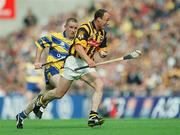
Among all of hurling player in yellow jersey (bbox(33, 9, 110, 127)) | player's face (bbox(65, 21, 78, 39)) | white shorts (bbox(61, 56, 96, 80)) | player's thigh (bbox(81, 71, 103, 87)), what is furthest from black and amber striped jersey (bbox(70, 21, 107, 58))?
player's face (bbox(65, 21, 78, 39))

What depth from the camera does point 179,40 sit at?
27172 millimetres

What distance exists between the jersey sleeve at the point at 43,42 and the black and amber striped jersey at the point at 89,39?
2294 mm

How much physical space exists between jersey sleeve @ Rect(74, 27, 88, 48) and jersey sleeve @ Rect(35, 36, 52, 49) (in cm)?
256

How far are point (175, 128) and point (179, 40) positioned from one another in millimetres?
12083

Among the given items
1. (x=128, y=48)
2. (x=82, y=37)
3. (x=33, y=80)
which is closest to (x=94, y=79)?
(x=82, y=37)

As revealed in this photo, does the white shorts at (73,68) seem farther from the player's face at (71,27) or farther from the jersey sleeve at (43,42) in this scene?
the jersey sleeve at (43,42)

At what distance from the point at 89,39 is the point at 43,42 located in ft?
8.67

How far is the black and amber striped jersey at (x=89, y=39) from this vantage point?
15531 millimetres

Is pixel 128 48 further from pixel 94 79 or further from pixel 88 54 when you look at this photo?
pixel 88 54

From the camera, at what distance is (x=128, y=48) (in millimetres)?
27938

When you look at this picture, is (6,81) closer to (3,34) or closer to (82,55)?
(3,34)

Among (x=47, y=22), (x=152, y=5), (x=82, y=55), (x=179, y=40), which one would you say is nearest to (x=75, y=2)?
(x=47, y=22)

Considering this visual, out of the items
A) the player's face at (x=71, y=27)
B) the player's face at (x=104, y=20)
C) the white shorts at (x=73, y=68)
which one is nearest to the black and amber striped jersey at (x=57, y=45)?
the player's face at (x=71, y=27)

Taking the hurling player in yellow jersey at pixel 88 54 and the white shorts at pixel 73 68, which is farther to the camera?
the white shorts at pixel 73 68
